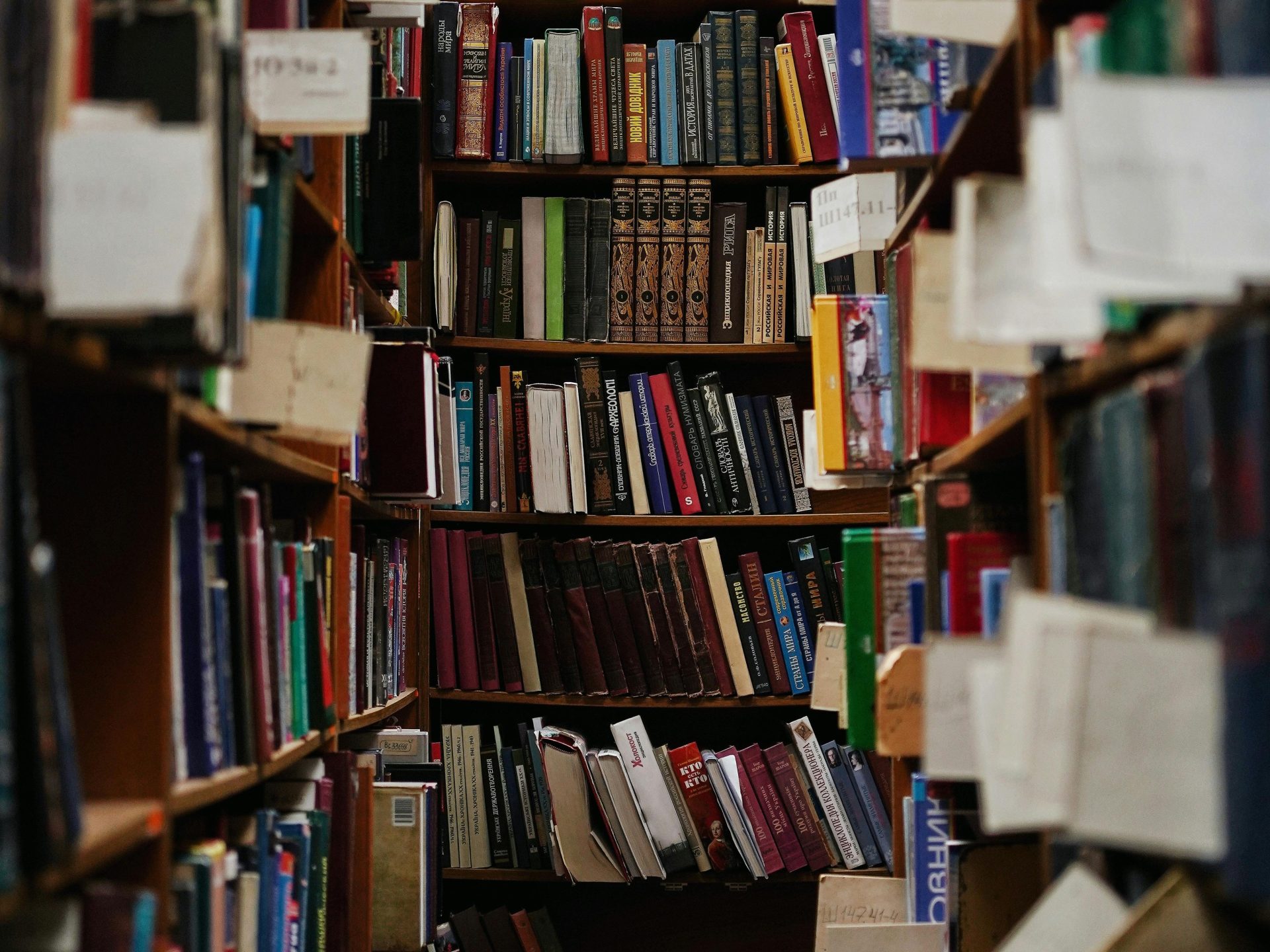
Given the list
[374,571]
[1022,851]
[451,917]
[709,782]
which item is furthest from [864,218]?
[451,917]

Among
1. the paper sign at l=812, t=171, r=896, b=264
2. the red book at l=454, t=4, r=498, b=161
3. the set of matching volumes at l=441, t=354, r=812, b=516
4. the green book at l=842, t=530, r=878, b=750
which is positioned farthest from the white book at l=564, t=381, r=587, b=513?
the green book at l=842, t=530, r=878, b=750

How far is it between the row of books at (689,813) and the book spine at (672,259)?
0.89 meters

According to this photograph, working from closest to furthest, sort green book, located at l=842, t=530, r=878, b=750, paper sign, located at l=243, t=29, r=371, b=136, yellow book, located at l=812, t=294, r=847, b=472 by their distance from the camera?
paper sign, located at l=243, t=29, r=371, b=136 < green book, located at l=842, t=530, r=878, b=750 < yellow book, located at l=812, t=294, r=847, b=472

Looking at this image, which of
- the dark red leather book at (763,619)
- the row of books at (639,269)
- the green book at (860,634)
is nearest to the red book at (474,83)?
the row of books at (639,269)

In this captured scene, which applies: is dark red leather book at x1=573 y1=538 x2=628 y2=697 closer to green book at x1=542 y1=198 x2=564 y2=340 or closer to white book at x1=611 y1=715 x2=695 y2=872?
white book at x1=611 y1=715 x2=695 y2=872

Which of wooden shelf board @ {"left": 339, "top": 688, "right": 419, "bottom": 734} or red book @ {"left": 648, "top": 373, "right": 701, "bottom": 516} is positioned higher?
red book @ {"left": 648, "top": 373, "right": 701, "bottom": 516}

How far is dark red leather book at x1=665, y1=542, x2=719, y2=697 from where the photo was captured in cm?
267

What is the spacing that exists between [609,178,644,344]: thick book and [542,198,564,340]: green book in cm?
11

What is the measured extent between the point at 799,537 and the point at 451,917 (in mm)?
1139

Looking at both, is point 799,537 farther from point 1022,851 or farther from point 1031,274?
point 1031,274

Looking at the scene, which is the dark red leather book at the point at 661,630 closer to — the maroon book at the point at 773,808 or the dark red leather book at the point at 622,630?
the dark red leather book at the point at 622,630

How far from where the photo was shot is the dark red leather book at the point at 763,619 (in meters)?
2.67

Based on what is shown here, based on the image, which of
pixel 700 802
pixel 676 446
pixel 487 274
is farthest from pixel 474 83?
pixel 700 802

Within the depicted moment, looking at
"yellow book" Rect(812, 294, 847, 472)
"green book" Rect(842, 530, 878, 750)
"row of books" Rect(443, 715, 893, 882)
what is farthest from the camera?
"row of books" Rect(443, 715, 893, 882)
